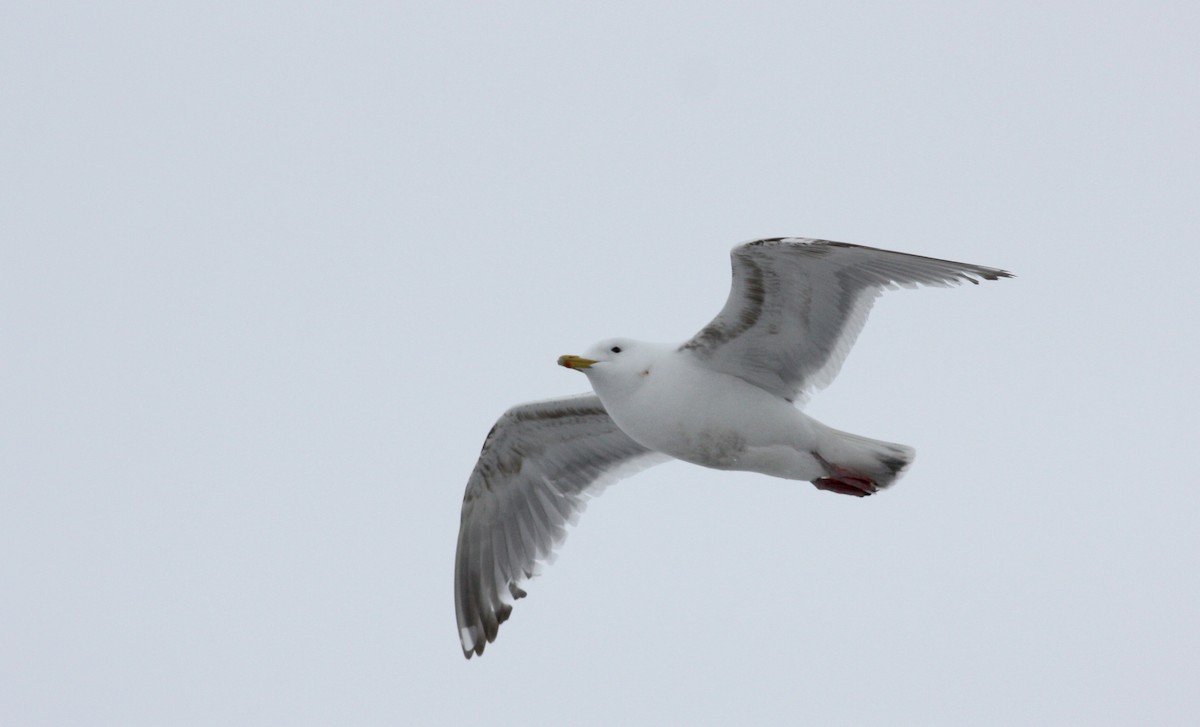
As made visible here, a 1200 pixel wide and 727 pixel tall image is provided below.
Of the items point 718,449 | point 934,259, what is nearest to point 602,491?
point 718,449

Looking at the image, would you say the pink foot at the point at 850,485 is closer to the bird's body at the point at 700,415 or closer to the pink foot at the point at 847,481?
the pink foot at the point at 847,481

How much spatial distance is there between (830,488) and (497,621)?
2.81 metres

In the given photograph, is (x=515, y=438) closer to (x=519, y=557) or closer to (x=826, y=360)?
(x=519, y=557)

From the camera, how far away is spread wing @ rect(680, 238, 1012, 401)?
305 inches

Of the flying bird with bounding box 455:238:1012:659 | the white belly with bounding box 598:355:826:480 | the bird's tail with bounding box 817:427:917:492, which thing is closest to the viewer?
the flying bird with bounding box 455:238:1012:659

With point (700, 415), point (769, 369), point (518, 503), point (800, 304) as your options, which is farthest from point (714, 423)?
point (518, 503)

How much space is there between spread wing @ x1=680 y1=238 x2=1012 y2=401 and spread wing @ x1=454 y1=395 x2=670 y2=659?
1657 millimetres

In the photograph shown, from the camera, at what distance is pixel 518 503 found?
405 inches

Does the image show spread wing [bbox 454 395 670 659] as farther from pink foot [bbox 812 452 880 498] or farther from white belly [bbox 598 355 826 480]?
pink foot [bbox 812 452 880 498]

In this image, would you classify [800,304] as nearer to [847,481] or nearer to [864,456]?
[864,456]

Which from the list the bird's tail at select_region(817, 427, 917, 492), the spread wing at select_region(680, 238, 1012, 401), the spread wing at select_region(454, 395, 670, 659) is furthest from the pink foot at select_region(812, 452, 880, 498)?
the spread wing at select_region(454, 395, 670, 659)

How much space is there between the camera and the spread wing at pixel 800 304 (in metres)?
7.75

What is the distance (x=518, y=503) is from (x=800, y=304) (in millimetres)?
2945

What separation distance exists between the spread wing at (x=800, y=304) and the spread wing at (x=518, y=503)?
1.66m
